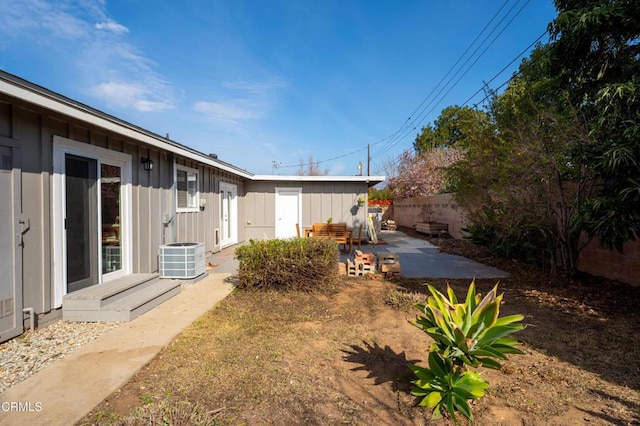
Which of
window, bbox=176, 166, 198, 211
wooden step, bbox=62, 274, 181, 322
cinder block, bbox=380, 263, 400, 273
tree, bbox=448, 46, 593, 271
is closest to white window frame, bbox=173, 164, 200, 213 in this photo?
window, bbox=176, 166, 198, 211

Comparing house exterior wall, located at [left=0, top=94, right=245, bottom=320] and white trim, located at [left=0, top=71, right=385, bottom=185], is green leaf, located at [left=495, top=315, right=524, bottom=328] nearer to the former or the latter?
white trim, located at [left=0, top=71, right=385, bottom=185]

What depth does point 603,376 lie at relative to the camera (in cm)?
271

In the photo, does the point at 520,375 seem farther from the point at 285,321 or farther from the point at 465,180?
the point at 465,180

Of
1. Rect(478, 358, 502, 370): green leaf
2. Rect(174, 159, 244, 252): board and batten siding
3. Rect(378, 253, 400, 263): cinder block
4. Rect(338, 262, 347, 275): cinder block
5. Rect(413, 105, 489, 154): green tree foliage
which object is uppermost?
Rect(413, 105, 489, 154): green tree foliage

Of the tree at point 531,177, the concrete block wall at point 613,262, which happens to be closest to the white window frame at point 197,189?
the tree at point 531,177

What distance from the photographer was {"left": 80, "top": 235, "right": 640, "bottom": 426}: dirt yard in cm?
220

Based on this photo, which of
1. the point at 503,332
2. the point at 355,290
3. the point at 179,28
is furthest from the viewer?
the point at 179,28

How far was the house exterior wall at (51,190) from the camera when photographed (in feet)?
11.4

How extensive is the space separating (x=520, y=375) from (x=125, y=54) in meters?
9.54

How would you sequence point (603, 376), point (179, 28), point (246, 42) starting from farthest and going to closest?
point (246, 42) → point (179, 28) → point (603, 376)

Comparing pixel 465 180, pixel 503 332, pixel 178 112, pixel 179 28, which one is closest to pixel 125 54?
pixel 179 28

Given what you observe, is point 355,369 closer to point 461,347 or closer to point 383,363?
point 383,363

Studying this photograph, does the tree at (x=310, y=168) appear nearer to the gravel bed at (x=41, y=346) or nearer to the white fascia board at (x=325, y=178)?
the white fascia board at (x=325, y=178)

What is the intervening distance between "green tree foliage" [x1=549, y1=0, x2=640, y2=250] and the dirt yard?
1.35m
